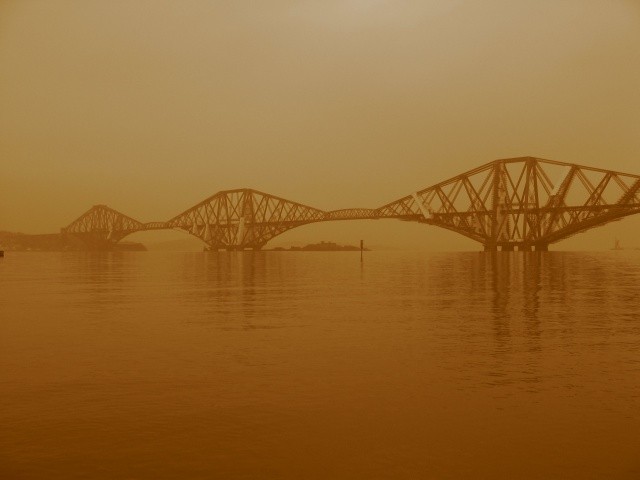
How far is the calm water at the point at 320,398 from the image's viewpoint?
300 inches

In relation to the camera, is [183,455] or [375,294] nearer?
[183,455]

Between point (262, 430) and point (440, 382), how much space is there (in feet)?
13.1

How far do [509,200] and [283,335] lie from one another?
133m

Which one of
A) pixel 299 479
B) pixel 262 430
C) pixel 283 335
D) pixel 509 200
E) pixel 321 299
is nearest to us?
pixel 299 479

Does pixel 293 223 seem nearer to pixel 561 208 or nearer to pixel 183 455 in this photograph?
pixel 561 208

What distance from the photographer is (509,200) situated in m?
144

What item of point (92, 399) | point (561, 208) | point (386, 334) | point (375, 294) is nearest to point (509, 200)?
point (561, 208)

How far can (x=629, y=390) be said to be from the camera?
1098cm

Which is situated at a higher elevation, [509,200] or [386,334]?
[509,200]

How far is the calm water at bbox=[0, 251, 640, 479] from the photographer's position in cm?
763

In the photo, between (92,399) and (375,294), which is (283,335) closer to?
(92,399)

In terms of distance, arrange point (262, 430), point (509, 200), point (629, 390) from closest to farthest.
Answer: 1. point (262, 430)
2. point (629, 390)
3. point (509, 200)

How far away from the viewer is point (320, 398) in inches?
409


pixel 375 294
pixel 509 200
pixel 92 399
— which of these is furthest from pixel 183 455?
pixel 509 200
